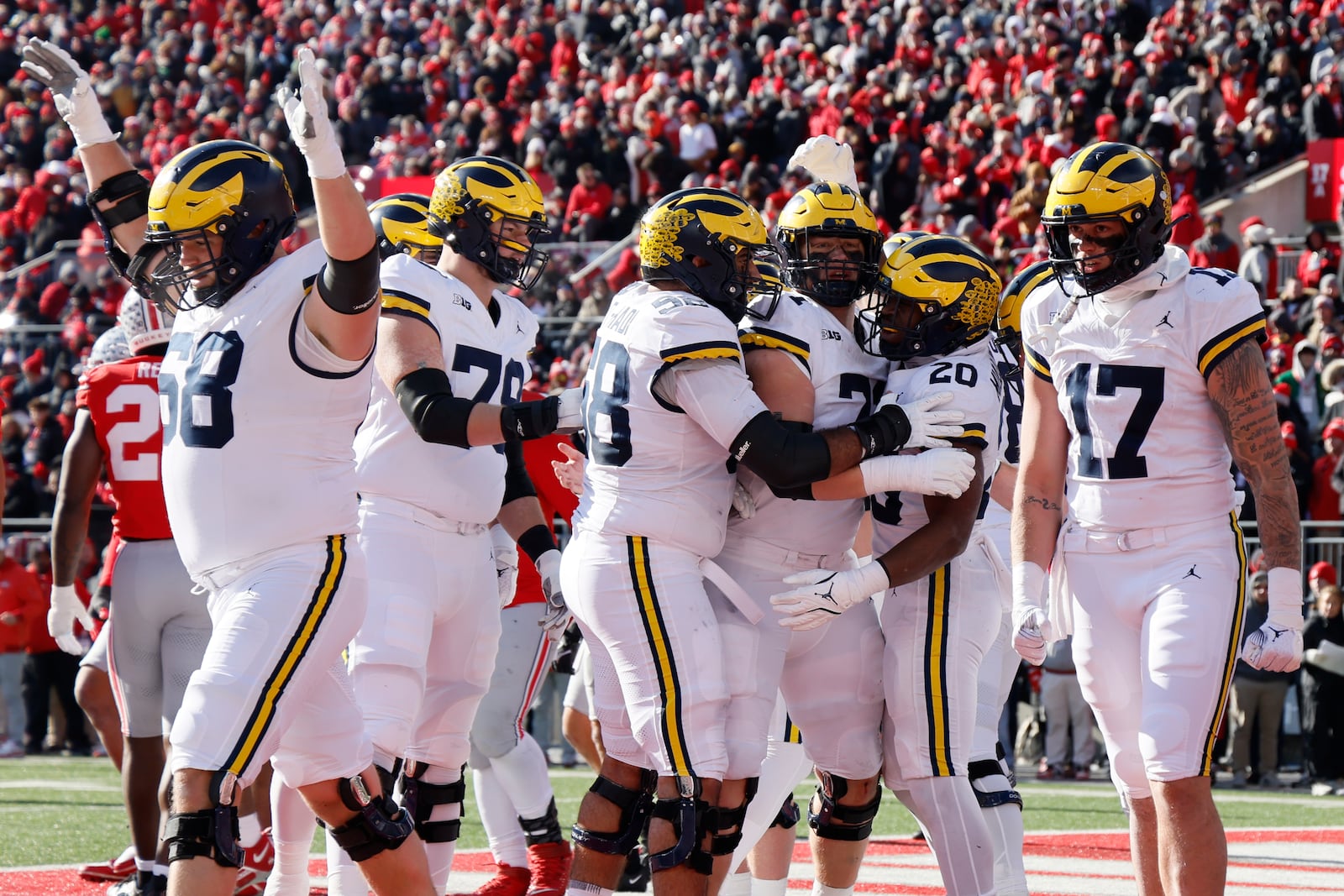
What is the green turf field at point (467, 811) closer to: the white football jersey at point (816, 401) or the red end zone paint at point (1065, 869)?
the red end zone paint at point (1065, 869)

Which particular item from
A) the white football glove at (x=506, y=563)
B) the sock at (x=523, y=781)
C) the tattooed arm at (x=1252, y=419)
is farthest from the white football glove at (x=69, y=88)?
the tattooed arm at (x=1252, y=419)

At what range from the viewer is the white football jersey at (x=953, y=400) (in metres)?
4.77

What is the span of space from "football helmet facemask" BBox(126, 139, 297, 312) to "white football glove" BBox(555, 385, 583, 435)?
2.93 ft

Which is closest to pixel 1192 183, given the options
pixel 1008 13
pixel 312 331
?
pixel 1008 13

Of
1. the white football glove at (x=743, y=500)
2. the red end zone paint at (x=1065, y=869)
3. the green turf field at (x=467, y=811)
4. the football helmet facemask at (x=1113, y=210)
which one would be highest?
the football helmet facemask at (x=1113, y=210)

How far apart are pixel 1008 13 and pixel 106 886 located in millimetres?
14350

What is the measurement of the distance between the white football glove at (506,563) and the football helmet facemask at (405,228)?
0.99m

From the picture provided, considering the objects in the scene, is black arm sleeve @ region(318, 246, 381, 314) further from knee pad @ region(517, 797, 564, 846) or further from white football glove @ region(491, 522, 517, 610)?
knee pad @ region(517, 797, 564, 846)

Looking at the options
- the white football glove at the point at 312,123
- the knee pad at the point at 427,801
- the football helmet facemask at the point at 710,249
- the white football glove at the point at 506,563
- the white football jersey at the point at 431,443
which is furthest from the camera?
the white football glove at the point at 506,563

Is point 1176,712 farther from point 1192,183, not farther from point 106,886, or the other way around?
point 1192,183

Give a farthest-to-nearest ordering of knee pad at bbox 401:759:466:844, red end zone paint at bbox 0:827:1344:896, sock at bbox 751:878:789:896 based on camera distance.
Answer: red end zone paint at bbox 0:827:1344:896 < sock at bbox 751:878:789:896 < knee pad at bbox 401:759:466:844

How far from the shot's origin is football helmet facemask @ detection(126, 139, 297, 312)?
4.30m

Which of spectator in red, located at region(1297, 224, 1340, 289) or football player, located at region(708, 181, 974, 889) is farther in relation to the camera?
spectator in red, located at region(1297, 224, 1340, 289)

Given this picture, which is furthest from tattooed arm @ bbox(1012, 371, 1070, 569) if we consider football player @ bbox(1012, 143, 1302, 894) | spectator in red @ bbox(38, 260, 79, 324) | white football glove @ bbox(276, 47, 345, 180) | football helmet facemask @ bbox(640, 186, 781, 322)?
spectator in red @ bbox(38, 260, 79, 324)
